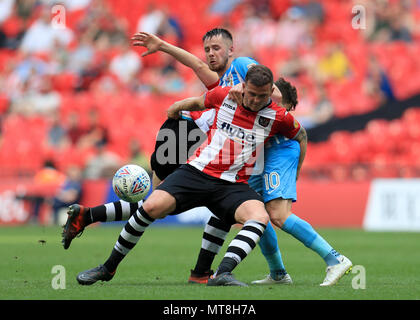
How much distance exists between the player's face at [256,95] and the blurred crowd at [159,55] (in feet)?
36.0

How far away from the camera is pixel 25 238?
1258 centimetres

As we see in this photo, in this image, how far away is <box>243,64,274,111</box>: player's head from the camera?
5.86 m

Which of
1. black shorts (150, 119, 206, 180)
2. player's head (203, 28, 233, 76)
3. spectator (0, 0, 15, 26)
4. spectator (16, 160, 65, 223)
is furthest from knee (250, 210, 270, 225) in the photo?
spectator (0, 0, 15, 26)

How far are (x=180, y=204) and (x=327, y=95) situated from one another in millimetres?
11919

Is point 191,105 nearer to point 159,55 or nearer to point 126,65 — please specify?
point 126,65

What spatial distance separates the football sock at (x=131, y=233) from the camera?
20.0 ft

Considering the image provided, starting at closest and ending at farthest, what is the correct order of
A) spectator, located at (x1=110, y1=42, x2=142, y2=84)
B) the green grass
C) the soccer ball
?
the green grass
the soccer ball
spectator, located at (x1=110, y1=42, x2=142, y2=84)

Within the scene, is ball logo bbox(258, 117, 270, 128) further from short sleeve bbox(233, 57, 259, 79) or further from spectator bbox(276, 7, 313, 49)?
spectator bbox(276, 7, 313, 49)

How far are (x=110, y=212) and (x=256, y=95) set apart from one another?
1791 millimetres

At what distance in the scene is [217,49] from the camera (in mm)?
6754

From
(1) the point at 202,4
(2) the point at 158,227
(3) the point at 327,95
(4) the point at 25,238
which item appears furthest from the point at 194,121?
(1) the point at 202,4

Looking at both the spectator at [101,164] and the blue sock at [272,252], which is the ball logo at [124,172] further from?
the spectator at [101,164]

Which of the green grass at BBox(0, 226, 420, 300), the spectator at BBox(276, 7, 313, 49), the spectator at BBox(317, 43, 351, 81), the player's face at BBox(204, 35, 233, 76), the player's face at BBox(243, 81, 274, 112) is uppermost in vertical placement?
the spectator at BBox(276, 7, 313, 49)
